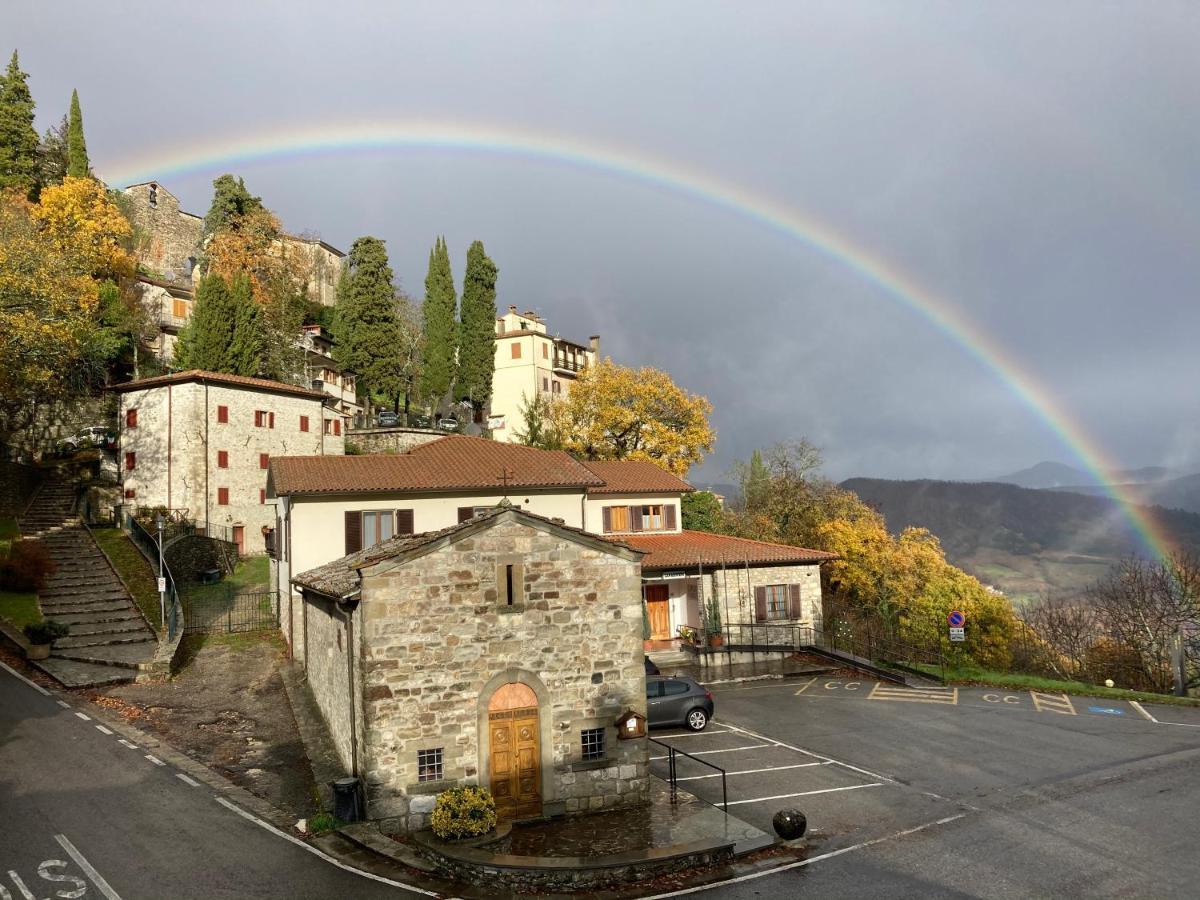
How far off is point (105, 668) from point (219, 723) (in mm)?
7741

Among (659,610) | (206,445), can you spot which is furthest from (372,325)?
(659,610)

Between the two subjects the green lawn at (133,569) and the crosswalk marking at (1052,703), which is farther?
the green lawn at (133,569)

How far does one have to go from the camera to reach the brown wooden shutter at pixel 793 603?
38031 millimetres

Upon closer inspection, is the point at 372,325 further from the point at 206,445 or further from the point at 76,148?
the point at 76,148

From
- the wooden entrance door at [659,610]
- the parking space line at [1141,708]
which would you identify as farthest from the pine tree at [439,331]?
the parking space line at [1141,708]

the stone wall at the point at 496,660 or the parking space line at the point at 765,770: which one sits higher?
the stone wall at the point at 496,660

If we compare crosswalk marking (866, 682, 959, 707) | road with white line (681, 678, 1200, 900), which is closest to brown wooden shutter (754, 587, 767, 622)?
crosswalk marking (866, 682, 959, 707)

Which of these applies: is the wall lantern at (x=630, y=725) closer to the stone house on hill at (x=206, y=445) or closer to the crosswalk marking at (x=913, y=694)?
the crosswalk marking at (x=913, y=694)

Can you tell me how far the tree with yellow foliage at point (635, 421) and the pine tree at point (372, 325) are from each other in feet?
50.7

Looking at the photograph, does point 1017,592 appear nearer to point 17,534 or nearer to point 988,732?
point 988,732

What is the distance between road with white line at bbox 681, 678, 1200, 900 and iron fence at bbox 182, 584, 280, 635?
20600mm

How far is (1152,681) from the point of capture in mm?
35469

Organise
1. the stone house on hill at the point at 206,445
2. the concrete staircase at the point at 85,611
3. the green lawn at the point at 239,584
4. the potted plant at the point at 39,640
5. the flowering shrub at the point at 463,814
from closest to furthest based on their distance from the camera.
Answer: the flowering shrub at the point at 463,814 < the concrete staircase at the point at 85,611 < the potted plant at the point at 39,640 < the green lawn at the point at 239,584 < the stone house on hill at the point at 206,445

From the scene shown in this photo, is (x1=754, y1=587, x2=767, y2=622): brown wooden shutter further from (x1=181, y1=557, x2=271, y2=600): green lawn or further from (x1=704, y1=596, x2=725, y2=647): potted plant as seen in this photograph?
(x1=181, y1=557, x2=271, y2=600): green lawn
